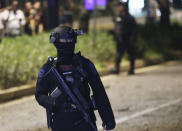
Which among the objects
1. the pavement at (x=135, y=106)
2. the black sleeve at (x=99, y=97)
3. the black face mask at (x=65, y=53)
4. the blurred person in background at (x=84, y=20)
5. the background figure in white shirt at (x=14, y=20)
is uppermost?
the black face mask at (x=65, y=53)

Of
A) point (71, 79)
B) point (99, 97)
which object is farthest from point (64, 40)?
point (99, 97)

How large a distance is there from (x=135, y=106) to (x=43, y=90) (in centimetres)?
476

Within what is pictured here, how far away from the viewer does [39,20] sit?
619 inches

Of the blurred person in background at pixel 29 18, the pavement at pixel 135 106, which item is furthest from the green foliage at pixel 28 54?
the blurred person in background at pixel 29 18

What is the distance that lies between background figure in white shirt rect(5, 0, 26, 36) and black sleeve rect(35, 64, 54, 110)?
10068 millimetres

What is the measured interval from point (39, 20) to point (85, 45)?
3.07 meters

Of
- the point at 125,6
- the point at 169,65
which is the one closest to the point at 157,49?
the point at 169,65

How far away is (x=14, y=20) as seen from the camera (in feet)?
45.3

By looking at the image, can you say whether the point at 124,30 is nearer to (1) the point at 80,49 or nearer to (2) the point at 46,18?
(1) the point at 80,49

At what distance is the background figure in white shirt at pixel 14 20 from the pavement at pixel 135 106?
12.1ft

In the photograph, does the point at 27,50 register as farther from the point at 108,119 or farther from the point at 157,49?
the point at 108,119

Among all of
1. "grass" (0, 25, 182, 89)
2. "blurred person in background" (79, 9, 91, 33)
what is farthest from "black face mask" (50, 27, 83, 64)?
"blurred person in background" (79, 9, 91, 33)

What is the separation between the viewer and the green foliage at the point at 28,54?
32.8ft

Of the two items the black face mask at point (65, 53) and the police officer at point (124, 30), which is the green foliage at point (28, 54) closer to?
the police officer at point (124, 30)
